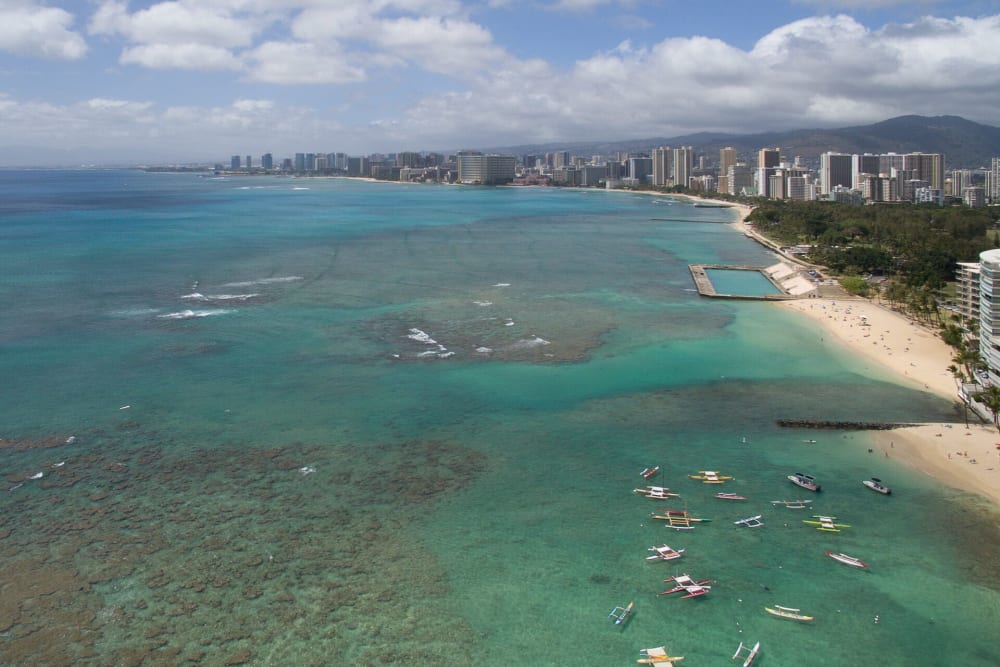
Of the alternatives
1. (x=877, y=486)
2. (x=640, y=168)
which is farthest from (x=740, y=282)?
(x=640, y=168)

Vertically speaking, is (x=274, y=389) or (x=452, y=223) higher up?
(x=452, y=223)

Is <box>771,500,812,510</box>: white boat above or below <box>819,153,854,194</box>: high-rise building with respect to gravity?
below

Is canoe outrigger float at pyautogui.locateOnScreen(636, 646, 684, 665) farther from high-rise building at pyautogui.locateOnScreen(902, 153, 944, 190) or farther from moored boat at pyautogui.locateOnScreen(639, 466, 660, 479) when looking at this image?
high-rise building at pyautogui.locateOnScreen(902, 153, 944, 190)

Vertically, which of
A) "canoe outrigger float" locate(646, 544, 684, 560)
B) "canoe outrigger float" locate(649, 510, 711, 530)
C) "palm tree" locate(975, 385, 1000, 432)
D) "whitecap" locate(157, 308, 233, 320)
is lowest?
"canoe outrigger float" locate(646, 544, 684, 560)

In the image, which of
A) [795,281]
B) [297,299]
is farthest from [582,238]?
[297,299]

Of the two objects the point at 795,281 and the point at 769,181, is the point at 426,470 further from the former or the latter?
the point at 769,181

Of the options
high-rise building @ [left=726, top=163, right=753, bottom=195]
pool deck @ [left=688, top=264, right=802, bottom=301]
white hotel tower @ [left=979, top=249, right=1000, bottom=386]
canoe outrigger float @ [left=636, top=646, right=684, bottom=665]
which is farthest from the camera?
high-rise building @ [left=726, top=163, right=753, bottom=195]

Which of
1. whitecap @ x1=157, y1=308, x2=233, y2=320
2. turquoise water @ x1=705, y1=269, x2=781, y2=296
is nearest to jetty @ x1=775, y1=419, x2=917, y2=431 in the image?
turquoise water @ x1=705, y1=269, x2=781, y2=296

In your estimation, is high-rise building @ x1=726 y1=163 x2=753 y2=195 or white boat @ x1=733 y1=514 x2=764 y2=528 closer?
white boat @ x1=733 y1=514 x2=764 y2=528
